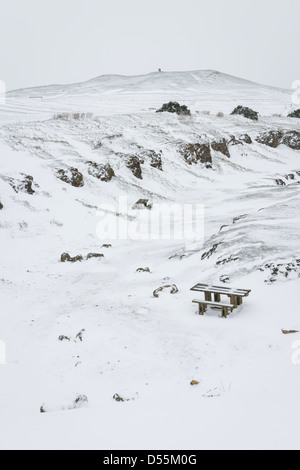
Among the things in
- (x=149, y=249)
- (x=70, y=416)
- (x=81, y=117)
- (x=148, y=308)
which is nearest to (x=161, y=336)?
(x=148, y=308)

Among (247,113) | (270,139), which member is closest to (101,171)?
(270,139)

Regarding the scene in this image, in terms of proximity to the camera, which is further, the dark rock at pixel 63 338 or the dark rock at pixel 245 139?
the dark rock at pixel 245 139

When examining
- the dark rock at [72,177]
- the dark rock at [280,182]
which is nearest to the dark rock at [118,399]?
the dark rock at [72,177]

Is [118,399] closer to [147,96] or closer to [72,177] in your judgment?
[72,177]

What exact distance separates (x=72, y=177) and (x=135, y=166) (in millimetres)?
5807

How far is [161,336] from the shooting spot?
8.62m

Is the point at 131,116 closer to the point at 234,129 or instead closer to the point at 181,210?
the point at 234,129

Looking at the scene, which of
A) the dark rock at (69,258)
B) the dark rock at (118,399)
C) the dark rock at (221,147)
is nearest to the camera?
the dark rock at (118,399)

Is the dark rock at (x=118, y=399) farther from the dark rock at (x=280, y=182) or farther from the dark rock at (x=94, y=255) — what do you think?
the dark rock at (x=280, y=182)

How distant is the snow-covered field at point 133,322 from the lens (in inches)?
201

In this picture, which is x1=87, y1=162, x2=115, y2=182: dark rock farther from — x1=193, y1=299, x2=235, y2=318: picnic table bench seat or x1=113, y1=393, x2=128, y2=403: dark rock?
x1=113, y1=393, x2=128, y2=403: dark rock

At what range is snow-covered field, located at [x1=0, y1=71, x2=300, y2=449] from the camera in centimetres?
511

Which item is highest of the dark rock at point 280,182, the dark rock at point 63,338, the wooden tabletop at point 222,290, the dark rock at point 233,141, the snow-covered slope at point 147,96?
the snow-covered slope at point 147,96

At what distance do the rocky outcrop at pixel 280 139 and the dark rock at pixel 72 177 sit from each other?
25987 mm
